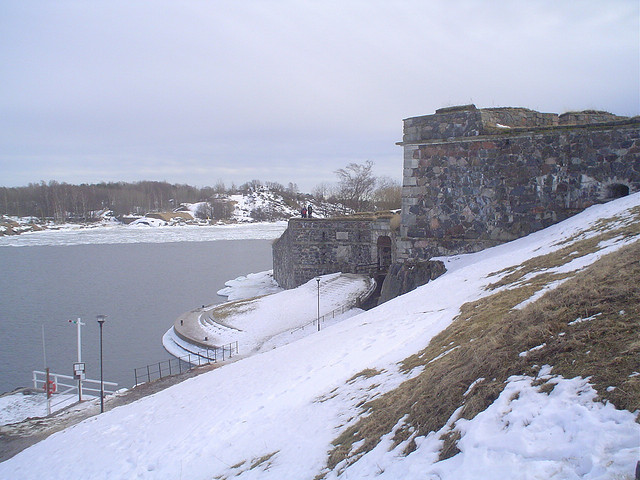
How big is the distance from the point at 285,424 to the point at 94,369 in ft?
52.7

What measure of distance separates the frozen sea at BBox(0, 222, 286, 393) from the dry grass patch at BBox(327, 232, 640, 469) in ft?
50.1

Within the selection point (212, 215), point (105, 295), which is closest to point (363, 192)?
point (105, 295)

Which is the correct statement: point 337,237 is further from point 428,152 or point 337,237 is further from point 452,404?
point 452,404

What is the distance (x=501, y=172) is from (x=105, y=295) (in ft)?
93.5

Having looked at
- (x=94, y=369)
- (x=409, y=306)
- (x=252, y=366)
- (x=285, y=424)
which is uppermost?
(x=409, y=306)

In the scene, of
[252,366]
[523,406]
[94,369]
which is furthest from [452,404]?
[94,369]

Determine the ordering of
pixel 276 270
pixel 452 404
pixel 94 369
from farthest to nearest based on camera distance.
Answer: pixel 276 270, pixel 94 369, pixel 452 404

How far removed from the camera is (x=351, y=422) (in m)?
4.32

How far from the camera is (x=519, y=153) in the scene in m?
10.1

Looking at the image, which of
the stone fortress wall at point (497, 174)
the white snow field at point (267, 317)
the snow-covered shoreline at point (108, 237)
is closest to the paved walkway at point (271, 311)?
the white snow field at point (267, 317)

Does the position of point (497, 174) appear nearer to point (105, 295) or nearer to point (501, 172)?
point (501, 172)

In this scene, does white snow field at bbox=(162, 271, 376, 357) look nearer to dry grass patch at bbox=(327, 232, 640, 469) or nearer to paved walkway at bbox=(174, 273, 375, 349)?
paved walkway at bbox=(174, 273, 375, 349)

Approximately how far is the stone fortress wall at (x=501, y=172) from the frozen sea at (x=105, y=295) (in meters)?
12.7

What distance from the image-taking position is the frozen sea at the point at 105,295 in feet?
65.5
